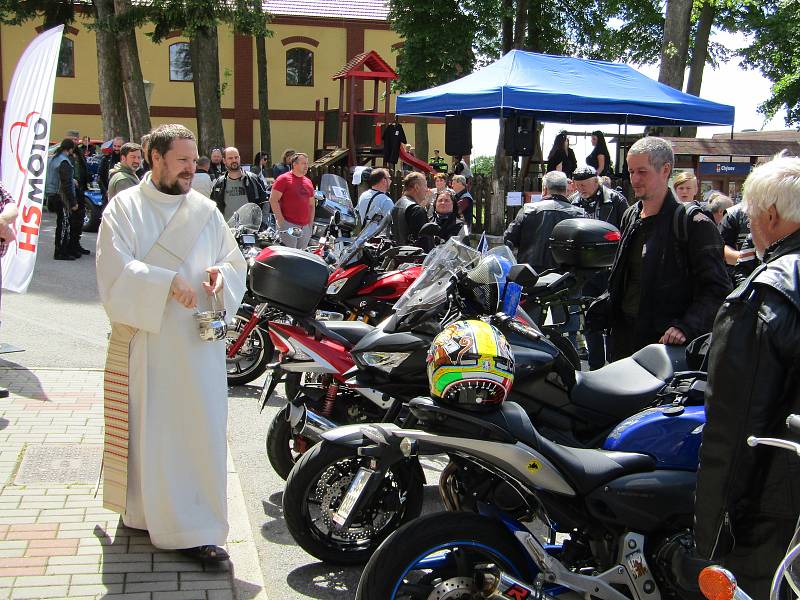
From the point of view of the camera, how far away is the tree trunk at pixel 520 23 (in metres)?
25.8

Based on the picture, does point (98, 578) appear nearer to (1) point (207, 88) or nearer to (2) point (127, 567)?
(2) point (127, 567)

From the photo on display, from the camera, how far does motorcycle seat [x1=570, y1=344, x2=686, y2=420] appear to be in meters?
4.00

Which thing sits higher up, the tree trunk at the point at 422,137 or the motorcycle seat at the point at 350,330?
the tree trunk at the point at 422,137

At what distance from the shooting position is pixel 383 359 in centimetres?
460

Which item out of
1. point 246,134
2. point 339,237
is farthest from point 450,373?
point 246,134

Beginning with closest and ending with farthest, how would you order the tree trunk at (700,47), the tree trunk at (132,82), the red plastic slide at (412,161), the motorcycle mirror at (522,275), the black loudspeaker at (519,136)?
the motorcycle mirror at (522,275) → the black loudspeaker at (519,136) → the tree trunk at (132,82) → the red plastic slide at (412,161) → the tree trunk at (700,47)

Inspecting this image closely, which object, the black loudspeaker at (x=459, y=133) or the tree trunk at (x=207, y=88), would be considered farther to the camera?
the tree trunk at (x=207, y=88)

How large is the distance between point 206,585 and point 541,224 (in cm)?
569

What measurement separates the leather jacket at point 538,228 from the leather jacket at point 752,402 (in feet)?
20.0

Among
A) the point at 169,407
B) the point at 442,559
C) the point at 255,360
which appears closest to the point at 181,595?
the point at 169,407

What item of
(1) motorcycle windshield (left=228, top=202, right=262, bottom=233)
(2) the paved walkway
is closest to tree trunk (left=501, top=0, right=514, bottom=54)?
(1) motorcycle windshield (left=228, top=202, right=262, bottom=233)

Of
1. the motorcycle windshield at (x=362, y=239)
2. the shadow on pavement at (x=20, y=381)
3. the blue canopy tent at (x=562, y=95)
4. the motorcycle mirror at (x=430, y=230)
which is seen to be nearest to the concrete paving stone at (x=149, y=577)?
the shadow on pavement at (x=20, y=381)

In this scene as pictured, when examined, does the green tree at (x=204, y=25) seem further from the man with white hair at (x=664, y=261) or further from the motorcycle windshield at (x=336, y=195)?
the man with white hair at (x=664, y=261)

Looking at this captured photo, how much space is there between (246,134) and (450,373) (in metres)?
39.1
